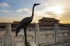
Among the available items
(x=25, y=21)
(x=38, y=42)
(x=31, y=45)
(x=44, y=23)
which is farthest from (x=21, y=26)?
(x=44, y=23)

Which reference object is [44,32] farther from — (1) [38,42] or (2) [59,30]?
(2) [59,30]

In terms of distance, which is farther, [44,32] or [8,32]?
[44,32]

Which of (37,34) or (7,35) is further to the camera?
(37,34)

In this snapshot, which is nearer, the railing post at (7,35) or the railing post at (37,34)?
the railing post at (7,35)

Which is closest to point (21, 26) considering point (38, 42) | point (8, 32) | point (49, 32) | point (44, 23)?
point (8, 32)

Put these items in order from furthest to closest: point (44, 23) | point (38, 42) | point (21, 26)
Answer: point (44, 23), point (38, 42), point (21, 26)

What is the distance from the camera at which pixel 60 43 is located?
12109 millimetres

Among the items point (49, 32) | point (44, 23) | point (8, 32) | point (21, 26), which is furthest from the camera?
point (44, 23)

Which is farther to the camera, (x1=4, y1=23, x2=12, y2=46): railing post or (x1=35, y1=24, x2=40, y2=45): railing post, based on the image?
(x1=35, y1=24, x2=40, y2=45): railing post

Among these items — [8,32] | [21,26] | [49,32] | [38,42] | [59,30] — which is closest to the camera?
[21,26]

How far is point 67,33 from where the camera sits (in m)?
13.5

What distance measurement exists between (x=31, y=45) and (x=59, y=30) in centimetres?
761

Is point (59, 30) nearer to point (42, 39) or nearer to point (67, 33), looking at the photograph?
point (67, 33)

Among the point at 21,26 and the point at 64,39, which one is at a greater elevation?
the point at 21,26
